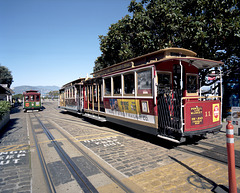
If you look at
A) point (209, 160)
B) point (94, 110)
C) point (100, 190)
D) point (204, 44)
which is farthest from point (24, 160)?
point (204, 44)

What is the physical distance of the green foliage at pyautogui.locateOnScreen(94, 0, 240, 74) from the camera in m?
8.96

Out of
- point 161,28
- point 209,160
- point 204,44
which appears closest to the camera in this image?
point 209,160

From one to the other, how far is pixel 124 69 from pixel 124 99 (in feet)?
4.48

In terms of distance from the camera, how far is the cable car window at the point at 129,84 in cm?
696

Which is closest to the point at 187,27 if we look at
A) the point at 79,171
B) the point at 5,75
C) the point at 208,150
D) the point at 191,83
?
the point at 191,83

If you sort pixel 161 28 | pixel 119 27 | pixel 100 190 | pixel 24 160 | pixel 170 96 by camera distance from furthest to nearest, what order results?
pixel 119 27
pixel 161 28
pixel 170 96
pixel 24 160
pixel 100 190

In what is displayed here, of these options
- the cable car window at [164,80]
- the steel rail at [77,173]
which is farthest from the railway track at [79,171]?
the cable car window at [164,80]

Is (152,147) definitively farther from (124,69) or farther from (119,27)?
(119,27)

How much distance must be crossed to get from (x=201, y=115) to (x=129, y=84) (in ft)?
10.2

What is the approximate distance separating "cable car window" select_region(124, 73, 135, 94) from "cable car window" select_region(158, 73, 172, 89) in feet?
4.17

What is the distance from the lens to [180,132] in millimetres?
4926

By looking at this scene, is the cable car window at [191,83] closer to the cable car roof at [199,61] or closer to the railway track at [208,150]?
the cable car roof at [199,61]

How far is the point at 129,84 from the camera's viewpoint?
7172mm

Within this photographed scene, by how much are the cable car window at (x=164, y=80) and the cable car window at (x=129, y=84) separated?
1.27 meters
